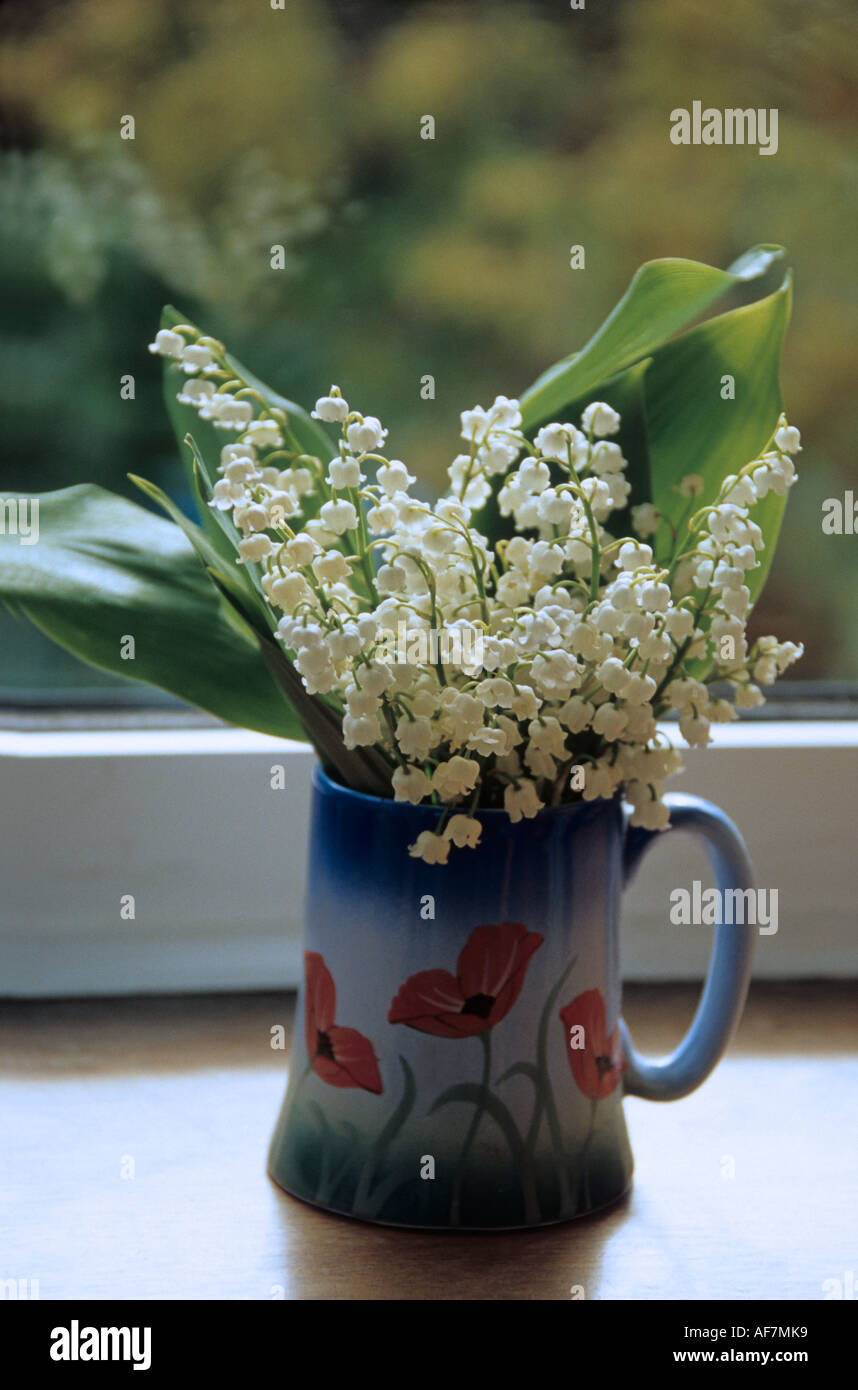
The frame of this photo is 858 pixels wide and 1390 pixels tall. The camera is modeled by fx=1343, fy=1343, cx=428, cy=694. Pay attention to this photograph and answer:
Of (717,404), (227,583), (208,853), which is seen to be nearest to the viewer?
(227,583)

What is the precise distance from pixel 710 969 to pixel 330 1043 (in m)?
0.15

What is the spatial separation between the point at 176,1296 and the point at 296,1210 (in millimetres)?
63

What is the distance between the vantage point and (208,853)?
0.69 m

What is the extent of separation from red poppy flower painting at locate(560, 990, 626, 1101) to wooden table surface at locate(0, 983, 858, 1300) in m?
0.06

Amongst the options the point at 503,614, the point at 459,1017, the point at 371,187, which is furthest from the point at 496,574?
the point at 371,187

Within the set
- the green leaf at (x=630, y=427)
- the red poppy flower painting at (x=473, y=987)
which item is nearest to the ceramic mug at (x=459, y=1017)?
the red poppy flower painting at (x=473, y=987)

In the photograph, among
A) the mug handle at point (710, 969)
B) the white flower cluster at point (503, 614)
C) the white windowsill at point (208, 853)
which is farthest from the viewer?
the white windowsill at point (208, 853)

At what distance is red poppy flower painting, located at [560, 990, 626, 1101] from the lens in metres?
0.48

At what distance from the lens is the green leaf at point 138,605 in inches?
19.9

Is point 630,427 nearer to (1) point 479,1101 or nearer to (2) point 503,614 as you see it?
(2) point 503,614

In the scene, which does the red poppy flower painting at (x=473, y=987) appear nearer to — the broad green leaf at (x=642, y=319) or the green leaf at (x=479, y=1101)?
the green leaf at (x=479, y=1101)

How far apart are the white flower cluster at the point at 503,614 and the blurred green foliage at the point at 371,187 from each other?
0.23m

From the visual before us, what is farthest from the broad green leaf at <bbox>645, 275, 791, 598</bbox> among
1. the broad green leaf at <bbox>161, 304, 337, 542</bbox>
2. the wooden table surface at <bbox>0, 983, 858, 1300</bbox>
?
the wooden table surface at <bbox>0, 983, 858, 1300</bbox>

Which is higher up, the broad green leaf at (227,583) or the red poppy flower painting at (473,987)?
the broad green leaf at (227,583)
